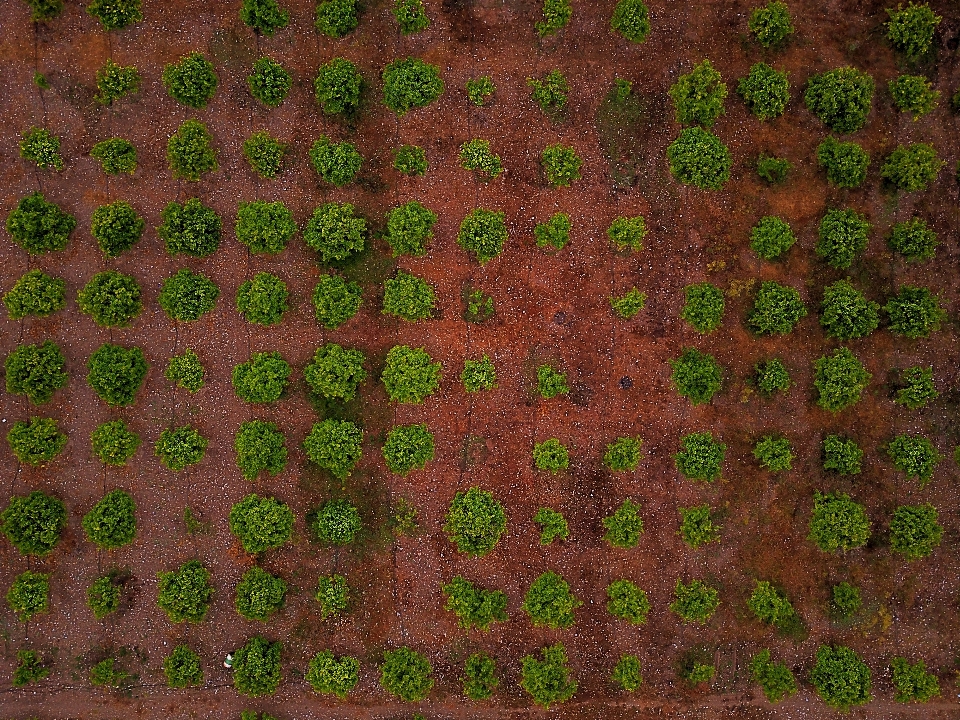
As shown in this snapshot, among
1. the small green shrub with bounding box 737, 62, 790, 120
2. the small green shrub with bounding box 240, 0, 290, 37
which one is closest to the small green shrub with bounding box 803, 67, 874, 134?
the small green shrub with bounding box 737, 62, 790, 120

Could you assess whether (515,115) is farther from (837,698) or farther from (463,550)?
(837,698)

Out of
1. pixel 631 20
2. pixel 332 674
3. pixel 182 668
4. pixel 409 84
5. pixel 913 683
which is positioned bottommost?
pixel 913 683

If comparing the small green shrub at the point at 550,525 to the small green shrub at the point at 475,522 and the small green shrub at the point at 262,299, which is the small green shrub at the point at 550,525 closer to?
the small green shrub at the point at 475,522

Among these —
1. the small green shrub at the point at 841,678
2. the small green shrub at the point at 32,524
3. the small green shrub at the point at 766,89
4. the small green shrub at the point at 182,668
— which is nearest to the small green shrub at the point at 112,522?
the small green shrub at the point at 32,524

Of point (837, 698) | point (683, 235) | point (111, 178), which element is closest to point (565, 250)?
point (683, 235)

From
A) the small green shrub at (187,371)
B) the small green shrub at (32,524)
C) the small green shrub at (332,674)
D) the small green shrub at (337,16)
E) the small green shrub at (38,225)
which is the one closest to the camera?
the small green shrub at (32,524)

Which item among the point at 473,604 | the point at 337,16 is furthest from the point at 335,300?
the point at 473,604

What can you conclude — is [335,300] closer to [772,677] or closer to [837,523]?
[837,523]
